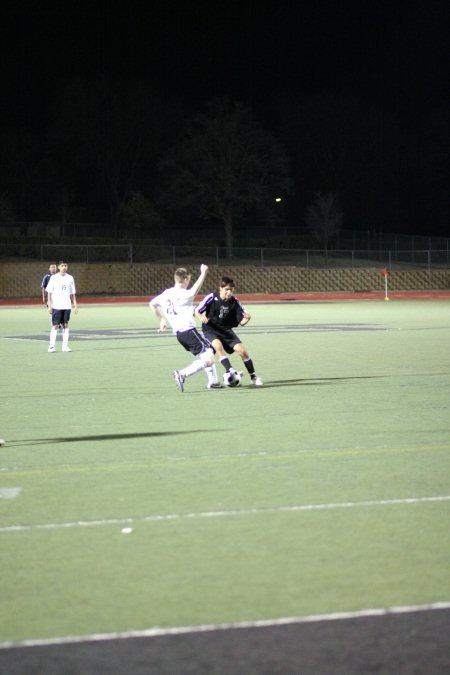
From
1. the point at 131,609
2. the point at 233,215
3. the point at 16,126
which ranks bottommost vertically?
the point at 131,609

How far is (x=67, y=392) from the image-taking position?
53.2ft

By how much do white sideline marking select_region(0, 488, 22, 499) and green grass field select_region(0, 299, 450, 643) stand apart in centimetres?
1

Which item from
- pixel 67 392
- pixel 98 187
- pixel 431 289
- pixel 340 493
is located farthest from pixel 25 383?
pixel 98 187

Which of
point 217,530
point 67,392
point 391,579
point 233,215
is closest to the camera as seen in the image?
point 391,579

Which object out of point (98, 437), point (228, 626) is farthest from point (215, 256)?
point (228, 626)

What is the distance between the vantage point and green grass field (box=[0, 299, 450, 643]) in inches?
236

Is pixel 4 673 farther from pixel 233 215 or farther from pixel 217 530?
pixel 233 215

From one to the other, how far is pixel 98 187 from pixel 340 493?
91.2 m

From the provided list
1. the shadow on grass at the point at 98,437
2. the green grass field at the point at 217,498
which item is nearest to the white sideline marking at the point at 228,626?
the green grass field at the point at 217,498

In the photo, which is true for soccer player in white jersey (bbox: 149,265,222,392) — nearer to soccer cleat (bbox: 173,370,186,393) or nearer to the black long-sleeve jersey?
soccer cleat (bbox: 173,370,186,393)

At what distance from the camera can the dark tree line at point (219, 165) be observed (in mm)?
86188

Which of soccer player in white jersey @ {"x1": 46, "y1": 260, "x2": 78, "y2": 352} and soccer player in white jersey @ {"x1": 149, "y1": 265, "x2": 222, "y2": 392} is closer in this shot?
soccer player in white jersey @ {"x1": 149, "y1": 265, "x2": 222, "y2": 392}

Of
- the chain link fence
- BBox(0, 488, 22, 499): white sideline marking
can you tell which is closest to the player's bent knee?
BBox(0, 488, 22, 499): white sideline marking

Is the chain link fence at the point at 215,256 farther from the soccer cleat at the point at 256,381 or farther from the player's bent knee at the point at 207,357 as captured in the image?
the player's bent knee at the point at 207,357
